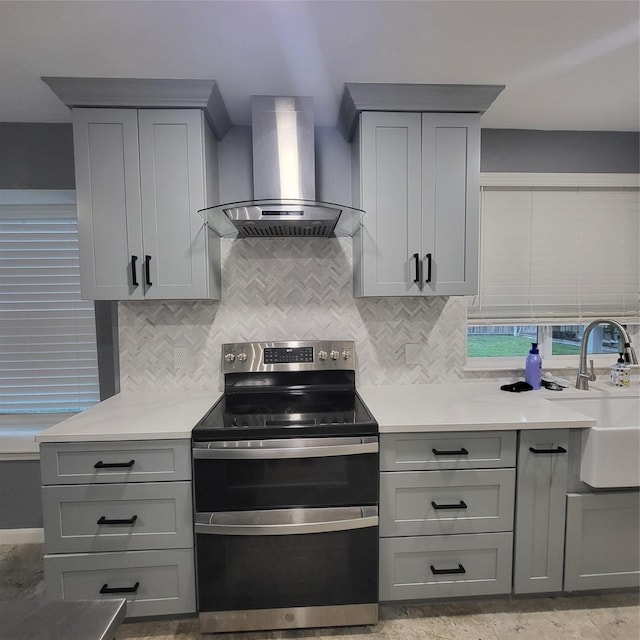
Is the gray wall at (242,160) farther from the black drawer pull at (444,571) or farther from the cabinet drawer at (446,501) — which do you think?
the black drawer pull at (444,571)

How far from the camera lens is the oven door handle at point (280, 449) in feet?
4.83

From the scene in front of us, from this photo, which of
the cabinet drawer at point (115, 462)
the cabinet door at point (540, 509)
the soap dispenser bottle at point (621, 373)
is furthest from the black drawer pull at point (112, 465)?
the soap dispenser bottle at point (621, 373)

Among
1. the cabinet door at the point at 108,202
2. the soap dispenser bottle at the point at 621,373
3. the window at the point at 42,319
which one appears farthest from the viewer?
the window at the point at 42,319

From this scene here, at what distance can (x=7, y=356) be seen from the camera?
218 centimetres

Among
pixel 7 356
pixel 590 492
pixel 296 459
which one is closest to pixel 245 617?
pixel 296 459

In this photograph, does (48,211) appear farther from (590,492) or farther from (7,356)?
(590,492)

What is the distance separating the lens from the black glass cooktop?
150cm

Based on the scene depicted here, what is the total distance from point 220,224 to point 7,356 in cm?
155

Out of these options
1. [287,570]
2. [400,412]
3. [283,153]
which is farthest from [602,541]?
[283,153]

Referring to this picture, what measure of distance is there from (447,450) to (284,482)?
697mm

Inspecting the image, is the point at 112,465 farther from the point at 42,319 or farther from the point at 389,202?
the point at 389,202

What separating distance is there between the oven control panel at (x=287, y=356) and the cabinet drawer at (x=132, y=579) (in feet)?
2.96

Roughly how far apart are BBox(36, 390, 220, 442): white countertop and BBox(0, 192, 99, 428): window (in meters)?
0.45

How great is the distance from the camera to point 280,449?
148cm
